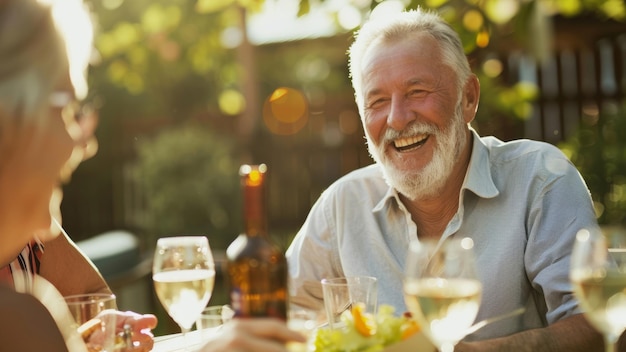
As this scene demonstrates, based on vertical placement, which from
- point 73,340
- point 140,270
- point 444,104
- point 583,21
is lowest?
point 140,270

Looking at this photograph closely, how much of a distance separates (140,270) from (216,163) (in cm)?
420

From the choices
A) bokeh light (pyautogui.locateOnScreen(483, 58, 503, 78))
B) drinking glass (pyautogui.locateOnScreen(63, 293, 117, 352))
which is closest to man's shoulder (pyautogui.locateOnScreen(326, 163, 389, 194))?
drinking glass (pyautogui.locateOnScreen(63, 293, 117, 352))

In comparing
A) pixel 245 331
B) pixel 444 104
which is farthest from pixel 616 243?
pixel 444 104

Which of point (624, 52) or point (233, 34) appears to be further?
point (233, 34)

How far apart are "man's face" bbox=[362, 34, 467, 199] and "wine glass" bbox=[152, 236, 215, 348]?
1.01 m

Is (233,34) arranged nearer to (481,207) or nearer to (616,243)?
(481,207)

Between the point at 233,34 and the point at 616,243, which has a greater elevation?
the point at 233,34

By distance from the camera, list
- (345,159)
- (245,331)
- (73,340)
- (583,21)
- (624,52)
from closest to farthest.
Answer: (245,331) → (73,340) → (624,52) → (583,21) → (345,159)

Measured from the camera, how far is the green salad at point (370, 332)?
1.64m

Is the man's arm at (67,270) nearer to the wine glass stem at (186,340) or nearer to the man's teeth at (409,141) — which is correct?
the wine glass stem at (186,340)

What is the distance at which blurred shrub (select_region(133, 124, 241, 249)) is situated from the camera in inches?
356

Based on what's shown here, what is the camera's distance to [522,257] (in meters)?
2.58

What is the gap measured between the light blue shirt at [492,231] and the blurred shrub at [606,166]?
9.01ft

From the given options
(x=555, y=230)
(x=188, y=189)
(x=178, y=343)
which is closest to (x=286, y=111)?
(x=188, y=189)
